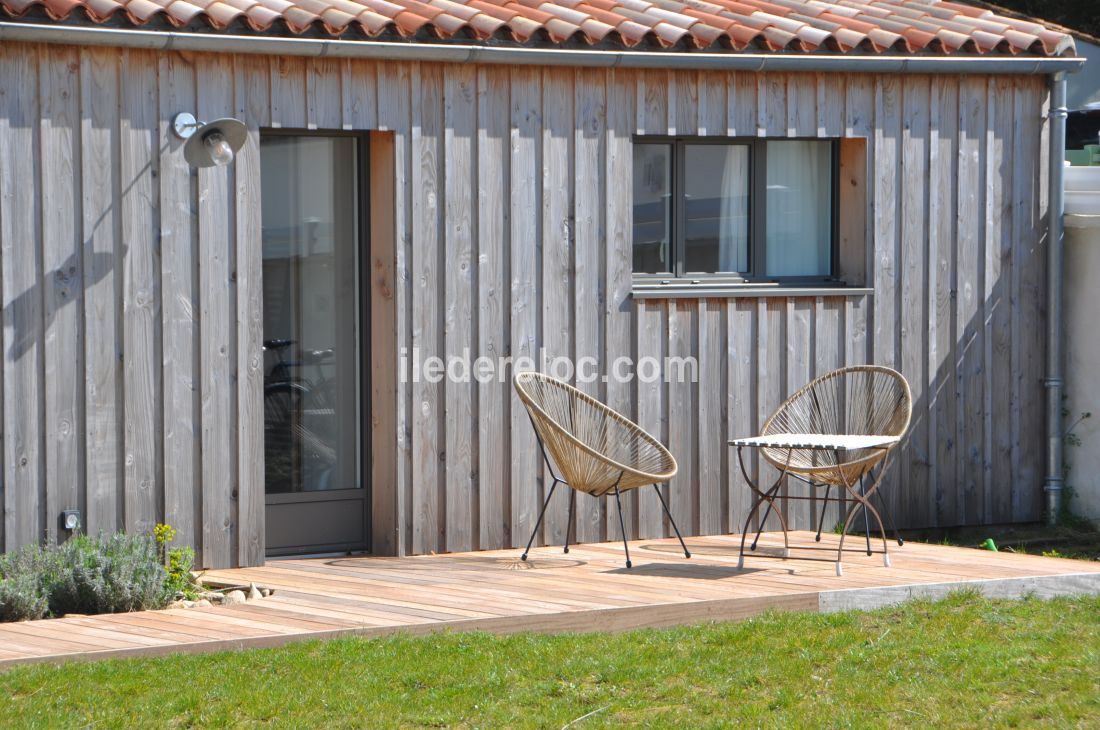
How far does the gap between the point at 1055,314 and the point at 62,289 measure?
6165mm

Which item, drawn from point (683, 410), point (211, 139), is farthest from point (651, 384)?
point (211, 139)

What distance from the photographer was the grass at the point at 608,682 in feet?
17.0

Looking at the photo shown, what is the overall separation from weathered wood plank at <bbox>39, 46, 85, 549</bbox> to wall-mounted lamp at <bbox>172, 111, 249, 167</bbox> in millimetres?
522

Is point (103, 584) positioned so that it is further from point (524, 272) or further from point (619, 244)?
point (619, 244)

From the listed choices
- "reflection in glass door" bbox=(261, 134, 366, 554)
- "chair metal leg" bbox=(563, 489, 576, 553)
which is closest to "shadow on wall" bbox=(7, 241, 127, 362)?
"reflection in glass door" bbox=(261, 134, 366, 554)

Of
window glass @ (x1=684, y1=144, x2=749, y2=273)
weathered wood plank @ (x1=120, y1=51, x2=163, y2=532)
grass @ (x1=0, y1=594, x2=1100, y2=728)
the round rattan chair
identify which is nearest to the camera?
grass @ (x1=0, y1=594, x2=1100, y2=728)

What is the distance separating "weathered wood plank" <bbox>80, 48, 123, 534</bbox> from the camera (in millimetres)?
7703

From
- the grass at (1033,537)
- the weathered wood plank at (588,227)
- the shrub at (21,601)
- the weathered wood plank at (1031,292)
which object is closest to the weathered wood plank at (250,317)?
the shrub at (21,601)

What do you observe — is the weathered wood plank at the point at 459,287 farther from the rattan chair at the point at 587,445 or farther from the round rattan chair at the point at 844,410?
the round rattan chair at the point at 844,410

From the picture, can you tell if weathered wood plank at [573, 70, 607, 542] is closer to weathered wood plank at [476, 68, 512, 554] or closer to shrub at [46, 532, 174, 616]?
weathered wood plank at [476, 68, 512, 554]

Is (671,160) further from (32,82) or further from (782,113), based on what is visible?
(32,82)

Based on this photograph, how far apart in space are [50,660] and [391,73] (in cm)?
390

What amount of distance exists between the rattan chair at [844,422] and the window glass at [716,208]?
0.99m

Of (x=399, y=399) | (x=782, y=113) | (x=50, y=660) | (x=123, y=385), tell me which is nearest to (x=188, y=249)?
(x=123, y=385)
